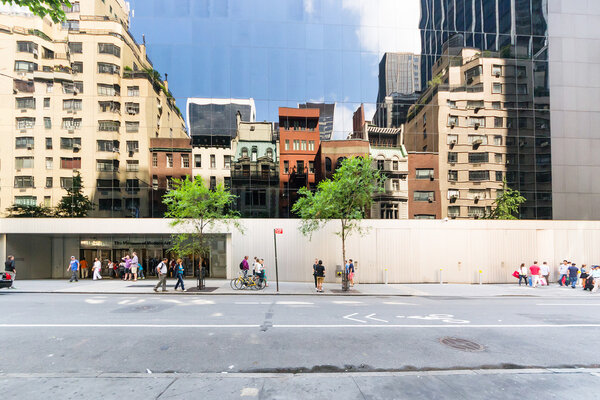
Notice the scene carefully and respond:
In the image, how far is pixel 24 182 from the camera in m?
22.5

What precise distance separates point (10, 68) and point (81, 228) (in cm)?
1319

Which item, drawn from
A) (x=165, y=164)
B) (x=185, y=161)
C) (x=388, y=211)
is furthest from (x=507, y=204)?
(x=165, y=164)

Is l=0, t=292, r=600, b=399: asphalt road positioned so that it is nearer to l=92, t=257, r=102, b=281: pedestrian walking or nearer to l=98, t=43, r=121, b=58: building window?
l=92, t=257, r=102, b=281: pedestrian walking

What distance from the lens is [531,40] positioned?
2505cm

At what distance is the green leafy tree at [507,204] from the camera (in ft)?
76.8

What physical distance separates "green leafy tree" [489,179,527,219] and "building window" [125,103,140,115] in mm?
27677

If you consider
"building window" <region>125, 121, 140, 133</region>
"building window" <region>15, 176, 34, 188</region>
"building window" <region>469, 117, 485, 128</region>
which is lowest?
"building window" <region>15, 176, 34, 188</region>

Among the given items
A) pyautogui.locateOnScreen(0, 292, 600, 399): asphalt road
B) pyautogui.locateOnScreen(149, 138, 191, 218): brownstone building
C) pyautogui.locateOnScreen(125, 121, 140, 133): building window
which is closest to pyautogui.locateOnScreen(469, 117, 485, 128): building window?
pyautogui.locateOnScreen(0, 292, 600, 399): asphalt road

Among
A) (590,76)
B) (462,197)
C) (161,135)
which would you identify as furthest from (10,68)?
(590,76)

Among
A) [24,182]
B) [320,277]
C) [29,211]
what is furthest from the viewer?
[24,182]

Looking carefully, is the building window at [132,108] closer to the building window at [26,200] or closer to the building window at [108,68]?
the building window at [108,68]

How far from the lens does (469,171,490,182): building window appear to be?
78.7ft

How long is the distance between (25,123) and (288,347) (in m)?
26.8

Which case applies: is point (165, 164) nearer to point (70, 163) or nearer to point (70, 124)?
point (70, 163)
